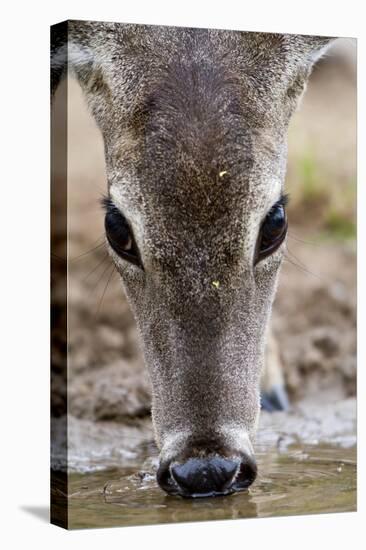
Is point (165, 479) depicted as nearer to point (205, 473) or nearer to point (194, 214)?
point (205, 473)

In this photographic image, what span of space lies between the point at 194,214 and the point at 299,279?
5023 mm

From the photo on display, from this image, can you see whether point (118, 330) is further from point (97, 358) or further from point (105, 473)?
point (105, 473)

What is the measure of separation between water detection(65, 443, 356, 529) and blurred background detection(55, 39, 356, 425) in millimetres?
1155

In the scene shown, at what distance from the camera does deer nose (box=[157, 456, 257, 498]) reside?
6.64m

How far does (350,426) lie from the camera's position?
9.23 metres

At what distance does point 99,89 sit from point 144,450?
93.3 inches

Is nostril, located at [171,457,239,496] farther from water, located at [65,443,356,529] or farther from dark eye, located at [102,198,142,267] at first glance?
dark eye, located at [102,198,142,267]

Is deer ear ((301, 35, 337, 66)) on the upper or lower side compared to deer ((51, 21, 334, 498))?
upper

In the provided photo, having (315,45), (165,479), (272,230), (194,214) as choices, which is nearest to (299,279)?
(315,45)

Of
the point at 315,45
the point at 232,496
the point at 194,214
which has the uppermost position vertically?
the point at 315,45

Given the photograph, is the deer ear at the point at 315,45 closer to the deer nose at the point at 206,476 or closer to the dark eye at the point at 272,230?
the dark eye at the point at 272,230

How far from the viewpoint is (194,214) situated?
6.83 metres

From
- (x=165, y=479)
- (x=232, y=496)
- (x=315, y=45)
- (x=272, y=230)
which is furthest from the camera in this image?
(x=315, y=45)

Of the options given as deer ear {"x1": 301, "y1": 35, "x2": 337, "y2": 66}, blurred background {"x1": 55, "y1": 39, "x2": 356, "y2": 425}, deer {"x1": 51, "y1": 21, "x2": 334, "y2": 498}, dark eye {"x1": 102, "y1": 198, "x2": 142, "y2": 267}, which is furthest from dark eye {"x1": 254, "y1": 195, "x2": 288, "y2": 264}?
blurred background {"x1": 55, "y1": 39, "x2": 356, "y2": 425}
